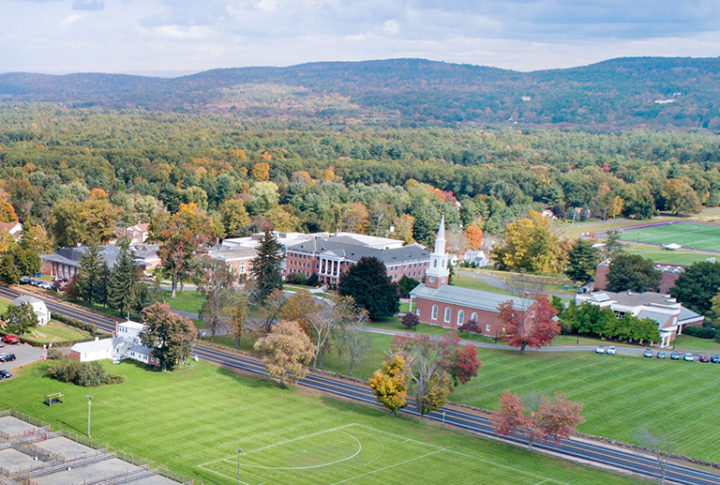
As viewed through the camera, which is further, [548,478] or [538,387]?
[538,387]

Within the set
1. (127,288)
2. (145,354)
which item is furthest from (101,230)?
(145,354)

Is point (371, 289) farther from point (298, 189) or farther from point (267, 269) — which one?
A: point (298, 189)

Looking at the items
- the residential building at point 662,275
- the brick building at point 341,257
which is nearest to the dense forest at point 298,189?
the brick building at point 341,257

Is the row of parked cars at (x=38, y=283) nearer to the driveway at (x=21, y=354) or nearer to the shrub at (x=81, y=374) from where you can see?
the driveway at (x=21, y=354)

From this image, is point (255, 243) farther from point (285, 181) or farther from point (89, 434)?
point (89, 434)

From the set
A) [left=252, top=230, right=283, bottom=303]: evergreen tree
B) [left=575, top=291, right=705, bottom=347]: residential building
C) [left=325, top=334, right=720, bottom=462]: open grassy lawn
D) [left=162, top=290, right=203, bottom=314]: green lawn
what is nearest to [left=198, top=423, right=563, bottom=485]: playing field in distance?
[left=325, top=334, right=720, bottom=462]: open grassy lawn
